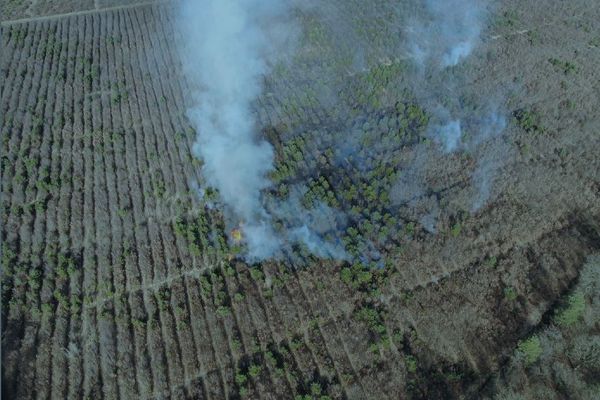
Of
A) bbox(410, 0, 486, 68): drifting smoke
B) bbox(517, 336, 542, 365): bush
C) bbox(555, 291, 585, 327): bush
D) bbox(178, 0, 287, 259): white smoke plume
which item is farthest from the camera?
bbox(410, 0, 486, 68): drifting smoke

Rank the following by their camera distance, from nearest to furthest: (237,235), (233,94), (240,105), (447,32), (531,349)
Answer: (531,349)
(237,235)
(240,105)
(233,94)
(447,32)

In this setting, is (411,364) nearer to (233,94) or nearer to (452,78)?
(233,94)

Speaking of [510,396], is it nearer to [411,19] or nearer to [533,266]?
[533,266]

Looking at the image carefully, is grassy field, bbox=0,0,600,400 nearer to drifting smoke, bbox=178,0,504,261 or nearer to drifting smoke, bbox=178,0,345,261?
drifting smoke, bbox=178,0,504,261

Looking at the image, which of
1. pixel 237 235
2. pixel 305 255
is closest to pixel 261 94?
pixel 237 235

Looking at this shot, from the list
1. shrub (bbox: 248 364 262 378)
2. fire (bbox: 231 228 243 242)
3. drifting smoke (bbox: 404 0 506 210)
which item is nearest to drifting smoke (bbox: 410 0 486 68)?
drifting smoke (bbox: 404 0 506 210)

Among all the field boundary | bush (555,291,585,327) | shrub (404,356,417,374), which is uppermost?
the field boundary

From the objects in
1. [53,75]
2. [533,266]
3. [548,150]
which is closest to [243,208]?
[533,266]

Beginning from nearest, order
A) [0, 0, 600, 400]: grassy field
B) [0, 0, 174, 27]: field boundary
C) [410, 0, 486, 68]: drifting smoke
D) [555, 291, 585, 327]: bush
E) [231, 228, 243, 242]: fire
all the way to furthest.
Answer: [0, 0, 600, 400]: grassy field → [555, 291, 585, 327]: bush → [231, 228, 243, 242]: fire → [410, 0, 486, 68]: drifting smoke → [0, 0, 174, 27]: field boundary

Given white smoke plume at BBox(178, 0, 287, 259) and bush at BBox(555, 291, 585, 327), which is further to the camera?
white smoke plume at BBox(178, 0, 287, 259)
